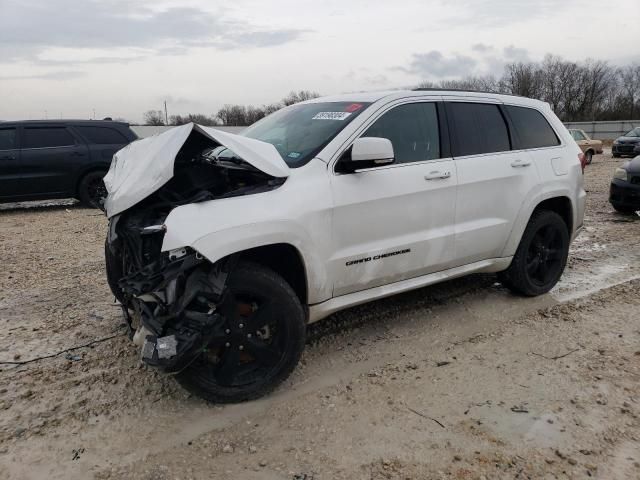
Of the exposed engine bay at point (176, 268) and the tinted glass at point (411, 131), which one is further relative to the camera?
the tinted glass at point (411, 131)

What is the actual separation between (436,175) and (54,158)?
27.7 feet

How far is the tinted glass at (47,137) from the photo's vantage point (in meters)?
10.1

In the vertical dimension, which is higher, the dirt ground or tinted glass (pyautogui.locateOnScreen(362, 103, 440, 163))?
tinted glass (pyautogui.locateOnScreen(362, 103, 440, 163))

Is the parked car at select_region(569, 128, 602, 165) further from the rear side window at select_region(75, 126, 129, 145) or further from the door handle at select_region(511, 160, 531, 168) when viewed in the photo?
the door handle at select_region(511, 160, 531, 168)

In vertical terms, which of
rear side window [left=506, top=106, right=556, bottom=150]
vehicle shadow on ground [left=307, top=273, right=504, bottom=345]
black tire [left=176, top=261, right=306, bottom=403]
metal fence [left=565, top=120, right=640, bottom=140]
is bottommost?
vehicle shadow on ground [left=307, top=273, right=504, bottom=345]

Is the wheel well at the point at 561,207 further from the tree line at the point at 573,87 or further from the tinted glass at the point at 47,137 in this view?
the tree line at the point at 573,87

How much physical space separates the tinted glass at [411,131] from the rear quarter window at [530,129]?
3.33 ft

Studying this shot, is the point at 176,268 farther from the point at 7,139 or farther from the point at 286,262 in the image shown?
the point at 7,139

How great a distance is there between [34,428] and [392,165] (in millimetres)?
2782

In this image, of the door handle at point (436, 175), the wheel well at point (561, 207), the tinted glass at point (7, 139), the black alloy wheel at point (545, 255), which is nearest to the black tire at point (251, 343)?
the door handle at point (436, 175)

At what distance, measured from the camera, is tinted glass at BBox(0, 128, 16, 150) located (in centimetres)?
990

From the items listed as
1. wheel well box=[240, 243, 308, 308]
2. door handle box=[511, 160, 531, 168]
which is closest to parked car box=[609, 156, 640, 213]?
door handle box=[511, 160, 531, 168]

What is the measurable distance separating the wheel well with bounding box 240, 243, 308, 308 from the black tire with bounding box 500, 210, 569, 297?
2277 millimetres

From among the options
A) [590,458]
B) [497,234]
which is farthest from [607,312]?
[590,458]
